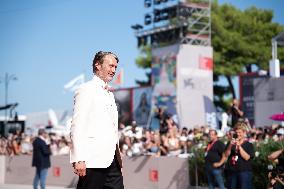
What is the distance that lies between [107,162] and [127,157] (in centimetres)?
1241

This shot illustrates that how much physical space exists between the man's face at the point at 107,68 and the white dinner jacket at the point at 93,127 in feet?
0.21

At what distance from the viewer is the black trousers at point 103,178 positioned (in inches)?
203

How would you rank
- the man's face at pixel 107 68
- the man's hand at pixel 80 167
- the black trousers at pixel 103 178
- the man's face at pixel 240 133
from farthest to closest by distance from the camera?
the man's face at pixel 240 133 < the man's face at pixel 107 68 < the black trousers at pixel 103 178 < the man's hand at pixel 80 167

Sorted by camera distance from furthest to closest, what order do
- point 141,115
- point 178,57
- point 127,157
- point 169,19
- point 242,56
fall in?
point 242,56 < point 169,19 < point 141,115 < point 178,57 < point 127,157

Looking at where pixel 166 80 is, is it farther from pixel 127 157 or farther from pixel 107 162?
A: pixel 107 162

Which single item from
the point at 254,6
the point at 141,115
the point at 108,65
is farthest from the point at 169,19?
the point at 108,65

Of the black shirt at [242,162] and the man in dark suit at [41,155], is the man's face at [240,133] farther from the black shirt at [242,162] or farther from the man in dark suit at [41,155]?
the man in dark suit at [41,155]

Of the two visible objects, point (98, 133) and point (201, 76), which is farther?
point (201, 76)

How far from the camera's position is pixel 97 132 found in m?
5.16

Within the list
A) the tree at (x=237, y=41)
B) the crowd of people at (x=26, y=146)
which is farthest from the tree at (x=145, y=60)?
the crowd of people at (x=26, y=146)

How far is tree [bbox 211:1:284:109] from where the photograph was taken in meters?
51.7

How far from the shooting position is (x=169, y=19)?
149ft

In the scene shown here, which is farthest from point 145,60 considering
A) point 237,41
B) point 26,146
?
point 26,146

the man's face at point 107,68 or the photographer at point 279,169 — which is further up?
the man's face at point 107,68
